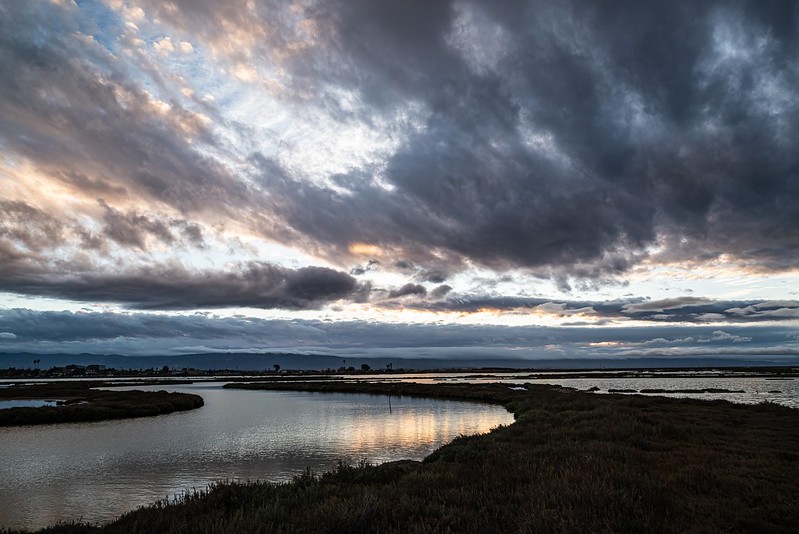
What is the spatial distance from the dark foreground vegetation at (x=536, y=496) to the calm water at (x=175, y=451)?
349 inches

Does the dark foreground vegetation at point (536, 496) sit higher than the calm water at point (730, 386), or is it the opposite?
the dark foreground vegetation at point (536, 496)

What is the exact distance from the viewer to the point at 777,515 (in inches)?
420

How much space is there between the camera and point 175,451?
3231cm

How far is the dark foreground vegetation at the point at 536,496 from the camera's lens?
9648 mm

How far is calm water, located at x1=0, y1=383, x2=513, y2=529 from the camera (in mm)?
20859

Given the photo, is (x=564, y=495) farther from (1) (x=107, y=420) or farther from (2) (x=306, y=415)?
(1) (x=107, y=420)

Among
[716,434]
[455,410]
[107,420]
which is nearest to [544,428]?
[716,434]

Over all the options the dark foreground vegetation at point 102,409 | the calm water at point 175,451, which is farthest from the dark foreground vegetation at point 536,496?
the dark foreground vegetation at point 102,409

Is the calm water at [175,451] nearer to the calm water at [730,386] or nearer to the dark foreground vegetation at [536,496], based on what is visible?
the dark foreground vegetation at [536,496]

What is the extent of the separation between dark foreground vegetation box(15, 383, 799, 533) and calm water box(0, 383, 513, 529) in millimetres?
8855

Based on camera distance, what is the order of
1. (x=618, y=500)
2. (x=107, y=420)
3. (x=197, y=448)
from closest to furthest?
(x=618, y=500)
(x=197, y=448)
(x=107, y=420)

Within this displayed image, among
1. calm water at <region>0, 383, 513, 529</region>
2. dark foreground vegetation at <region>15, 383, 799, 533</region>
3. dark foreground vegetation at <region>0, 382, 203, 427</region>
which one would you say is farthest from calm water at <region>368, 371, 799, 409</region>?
dark foreground vegetation at <region>0, 382, 203, 427</region>

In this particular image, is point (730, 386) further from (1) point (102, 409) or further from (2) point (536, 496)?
(1) point (102, 409)

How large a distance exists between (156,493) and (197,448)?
12.8m
